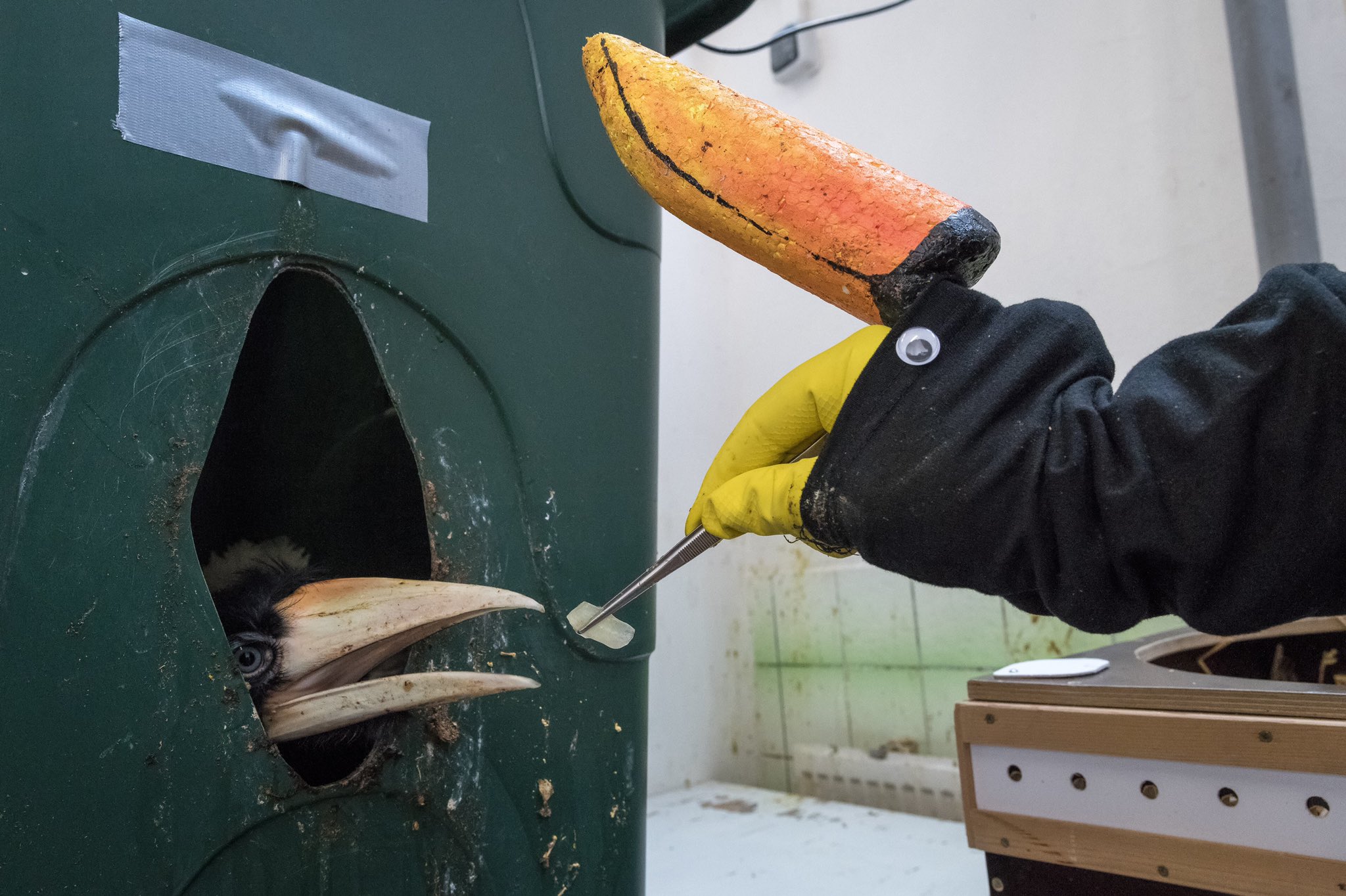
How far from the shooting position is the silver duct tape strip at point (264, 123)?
0.54m

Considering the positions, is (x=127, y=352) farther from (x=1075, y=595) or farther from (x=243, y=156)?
(x=1075, y=595)

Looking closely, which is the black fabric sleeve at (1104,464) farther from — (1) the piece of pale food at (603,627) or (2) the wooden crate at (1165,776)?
(2) the wooden crate at (1165,776)

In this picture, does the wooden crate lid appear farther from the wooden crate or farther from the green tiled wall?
the green tiled wall

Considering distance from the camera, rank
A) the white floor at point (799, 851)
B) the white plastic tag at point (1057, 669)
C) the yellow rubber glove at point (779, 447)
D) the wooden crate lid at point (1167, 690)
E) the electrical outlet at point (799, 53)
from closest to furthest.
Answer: the yellow rubber glove at point (779, 447)
the wooden crate lid at point (1167, 690)
the white plastic tag at point (1057, 669)
the white floor at point (799, 851)
the electrical outlet at point (799, 53)

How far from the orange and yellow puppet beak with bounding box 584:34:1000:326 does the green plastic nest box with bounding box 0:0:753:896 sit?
21cm

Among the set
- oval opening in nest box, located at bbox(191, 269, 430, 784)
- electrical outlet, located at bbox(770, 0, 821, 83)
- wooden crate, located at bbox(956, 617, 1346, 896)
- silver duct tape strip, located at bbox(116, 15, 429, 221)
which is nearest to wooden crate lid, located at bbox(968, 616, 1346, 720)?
wooden crate, located at bbox(956, 617, 1346, 896)

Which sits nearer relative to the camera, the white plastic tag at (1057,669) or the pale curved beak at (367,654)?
the pale curved beak at (367,654)

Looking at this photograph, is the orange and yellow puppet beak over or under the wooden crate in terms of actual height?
over

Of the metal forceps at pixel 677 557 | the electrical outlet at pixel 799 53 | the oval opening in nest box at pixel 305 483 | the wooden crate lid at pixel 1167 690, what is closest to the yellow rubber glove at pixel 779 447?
the metal forceps at pixel 677 557

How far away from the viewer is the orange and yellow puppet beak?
0.48 m

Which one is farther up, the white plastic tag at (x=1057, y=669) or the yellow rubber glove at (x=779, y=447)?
the yellow rubber glove at (x=779, y=447)

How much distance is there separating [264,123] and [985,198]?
4.28ft

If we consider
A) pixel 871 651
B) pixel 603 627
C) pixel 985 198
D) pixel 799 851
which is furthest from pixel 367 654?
pixel 985 198

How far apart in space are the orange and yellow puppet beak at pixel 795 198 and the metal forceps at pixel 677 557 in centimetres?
10
